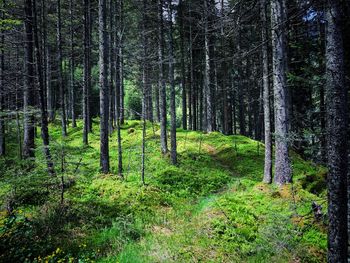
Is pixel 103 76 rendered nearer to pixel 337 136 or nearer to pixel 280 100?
pixel 280 100

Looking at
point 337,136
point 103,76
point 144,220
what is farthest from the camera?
point 103,76

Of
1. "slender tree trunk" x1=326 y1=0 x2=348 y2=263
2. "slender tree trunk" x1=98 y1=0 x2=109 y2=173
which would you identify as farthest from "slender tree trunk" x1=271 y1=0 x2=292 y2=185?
"slender tree trunk" x1=98 y1=0 x2=109 y2=173

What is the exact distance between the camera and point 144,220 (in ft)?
25.9

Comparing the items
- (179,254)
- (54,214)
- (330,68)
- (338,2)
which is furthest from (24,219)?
(338,2)

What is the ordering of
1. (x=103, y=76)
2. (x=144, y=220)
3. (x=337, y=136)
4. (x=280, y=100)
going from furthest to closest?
1. (x=103, y=76)
2. (x=280, y=100)
3. (x=144, y=220)
4. (x=337, y=136)

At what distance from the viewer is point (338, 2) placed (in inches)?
167

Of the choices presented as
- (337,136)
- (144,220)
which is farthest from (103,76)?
(337,136)

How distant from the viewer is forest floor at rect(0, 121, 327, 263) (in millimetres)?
5762

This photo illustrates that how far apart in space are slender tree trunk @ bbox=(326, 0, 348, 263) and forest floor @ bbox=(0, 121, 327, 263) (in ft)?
1.91

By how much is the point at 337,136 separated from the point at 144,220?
5.62m

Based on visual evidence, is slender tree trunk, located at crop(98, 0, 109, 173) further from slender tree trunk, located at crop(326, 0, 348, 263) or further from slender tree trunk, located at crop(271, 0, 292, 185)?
slender tree trunk, located at crop(326, 0, 348, 263)

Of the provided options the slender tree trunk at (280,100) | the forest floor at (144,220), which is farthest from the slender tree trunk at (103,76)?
the slender tree trunk at (280,100)

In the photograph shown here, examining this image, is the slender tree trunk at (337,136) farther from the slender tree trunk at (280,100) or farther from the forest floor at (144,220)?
the slender tree trunk at (280,100)

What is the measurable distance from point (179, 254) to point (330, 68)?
4606 mm
